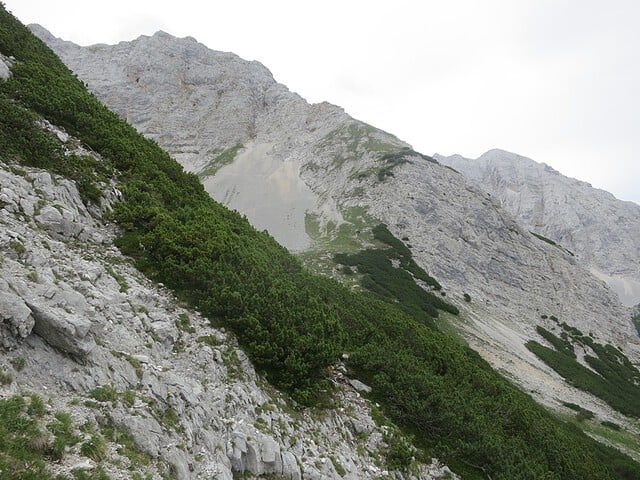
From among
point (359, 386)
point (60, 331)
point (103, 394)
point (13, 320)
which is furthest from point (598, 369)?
point (13, 320)

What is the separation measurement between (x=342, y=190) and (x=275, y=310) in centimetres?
6373

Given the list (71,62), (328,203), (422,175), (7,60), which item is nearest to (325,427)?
→ (7,60)

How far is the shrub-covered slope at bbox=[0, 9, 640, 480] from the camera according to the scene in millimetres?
13766

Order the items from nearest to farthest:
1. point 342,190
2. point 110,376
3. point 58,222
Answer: point 110,376 < point 58,222 < point 342,190

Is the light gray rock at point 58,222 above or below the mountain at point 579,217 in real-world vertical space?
below

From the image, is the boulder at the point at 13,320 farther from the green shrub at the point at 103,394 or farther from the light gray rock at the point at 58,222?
the light gray rock at the point at 58,222

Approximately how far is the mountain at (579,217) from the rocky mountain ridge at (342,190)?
7554 centimetres

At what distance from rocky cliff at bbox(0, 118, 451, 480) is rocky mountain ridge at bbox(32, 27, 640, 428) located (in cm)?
2739

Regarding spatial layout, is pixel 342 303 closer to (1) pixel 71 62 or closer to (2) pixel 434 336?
(2) pixel 434 336

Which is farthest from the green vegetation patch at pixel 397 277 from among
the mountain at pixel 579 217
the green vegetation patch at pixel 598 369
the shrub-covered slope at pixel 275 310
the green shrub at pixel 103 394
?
the mountain at pixel 579 217

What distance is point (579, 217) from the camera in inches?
5812

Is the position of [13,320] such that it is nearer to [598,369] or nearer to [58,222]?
[58,222]

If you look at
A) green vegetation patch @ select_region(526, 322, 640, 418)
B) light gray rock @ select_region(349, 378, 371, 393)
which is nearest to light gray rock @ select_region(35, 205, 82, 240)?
light gray rock @ select_region(349, 378, 371, 393)

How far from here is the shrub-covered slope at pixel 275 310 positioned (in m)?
13.8
